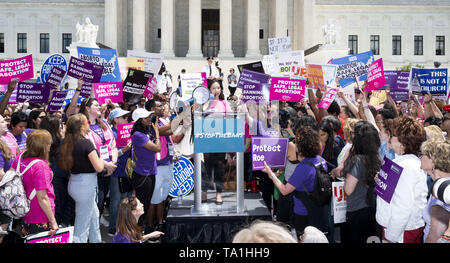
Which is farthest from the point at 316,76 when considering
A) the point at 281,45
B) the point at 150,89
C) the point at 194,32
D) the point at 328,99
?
the point at 194,32

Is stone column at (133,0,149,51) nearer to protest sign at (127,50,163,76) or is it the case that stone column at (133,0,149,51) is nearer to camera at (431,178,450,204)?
protest sign at (127,50,163,76)

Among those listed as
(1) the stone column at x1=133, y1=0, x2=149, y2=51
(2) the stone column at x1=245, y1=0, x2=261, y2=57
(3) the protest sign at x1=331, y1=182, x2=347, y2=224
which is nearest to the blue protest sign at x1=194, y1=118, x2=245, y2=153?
(3) the protest sign at x1=331, y1=182, x2=347, y2=224

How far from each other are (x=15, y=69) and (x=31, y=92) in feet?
2.12

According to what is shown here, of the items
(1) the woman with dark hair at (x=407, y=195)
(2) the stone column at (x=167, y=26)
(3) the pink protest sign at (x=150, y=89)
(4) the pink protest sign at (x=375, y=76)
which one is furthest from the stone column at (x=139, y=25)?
(1) the woman with dark hair at (x=407, y=195)

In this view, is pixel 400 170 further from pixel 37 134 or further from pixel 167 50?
pixel 167 50

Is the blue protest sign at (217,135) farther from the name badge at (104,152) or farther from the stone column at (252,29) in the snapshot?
the stone column at (252,29)

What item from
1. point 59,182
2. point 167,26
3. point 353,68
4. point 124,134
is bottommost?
point 59,182

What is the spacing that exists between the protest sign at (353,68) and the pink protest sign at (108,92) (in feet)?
18.7

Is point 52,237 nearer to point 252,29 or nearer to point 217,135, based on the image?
point 217,135

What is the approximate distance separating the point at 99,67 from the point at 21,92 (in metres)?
1.88

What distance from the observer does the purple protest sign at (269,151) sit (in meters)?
6.42

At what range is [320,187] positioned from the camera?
232 inches

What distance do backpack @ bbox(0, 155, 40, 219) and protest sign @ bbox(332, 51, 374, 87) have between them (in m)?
8.89

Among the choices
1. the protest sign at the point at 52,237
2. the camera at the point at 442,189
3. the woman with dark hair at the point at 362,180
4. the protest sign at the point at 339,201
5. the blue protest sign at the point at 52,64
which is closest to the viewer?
the camera at the point at 442,189
